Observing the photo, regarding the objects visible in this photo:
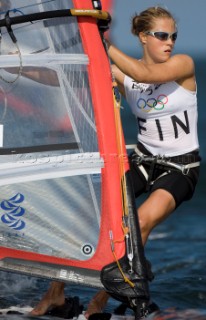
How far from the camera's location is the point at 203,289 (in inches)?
303

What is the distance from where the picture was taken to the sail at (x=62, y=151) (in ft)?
19.5

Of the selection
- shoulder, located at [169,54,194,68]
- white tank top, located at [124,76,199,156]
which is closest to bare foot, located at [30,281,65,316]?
white tank top, located at [124,76,199,156]

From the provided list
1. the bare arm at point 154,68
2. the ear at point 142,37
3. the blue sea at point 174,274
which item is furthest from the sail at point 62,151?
the blue sea at point 174,274

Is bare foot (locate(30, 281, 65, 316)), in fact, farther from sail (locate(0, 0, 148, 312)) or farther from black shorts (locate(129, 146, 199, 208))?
black shorts (locate(129, 146, 199, 208))

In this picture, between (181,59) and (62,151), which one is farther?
(181,59)

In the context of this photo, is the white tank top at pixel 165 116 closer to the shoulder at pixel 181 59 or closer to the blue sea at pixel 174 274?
the shoulder at pixel 181 59

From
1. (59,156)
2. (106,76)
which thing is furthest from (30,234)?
(106,76)

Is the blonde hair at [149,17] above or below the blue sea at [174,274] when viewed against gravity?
Answer: above

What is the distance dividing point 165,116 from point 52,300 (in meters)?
1.39

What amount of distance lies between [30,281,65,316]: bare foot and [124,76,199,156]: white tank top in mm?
1072

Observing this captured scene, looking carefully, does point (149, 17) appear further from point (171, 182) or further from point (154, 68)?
point (171, 182)

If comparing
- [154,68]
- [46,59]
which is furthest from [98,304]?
[46,59]

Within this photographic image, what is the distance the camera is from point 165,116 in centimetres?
658

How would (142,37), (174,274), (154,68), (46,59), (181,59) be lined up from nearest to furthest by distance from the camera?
(46,59) → (154,68) → (181,59) → (142,37) → (174,274)
